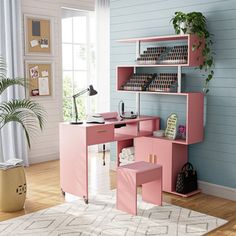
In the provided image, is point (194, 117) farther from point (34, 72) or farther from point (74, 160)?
point (34, 72)

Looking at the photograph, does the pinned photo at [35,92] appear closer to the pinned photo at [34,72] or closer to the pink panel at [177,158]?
the pinned photo at [34,72]

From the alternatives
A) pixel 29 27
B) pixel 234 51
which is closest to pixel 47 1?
pixel 29 27

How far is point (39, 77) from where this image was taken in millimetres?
5590

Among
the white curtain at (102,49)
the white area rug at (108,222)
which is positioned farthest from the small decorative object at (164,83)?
the white curtain at (102,49)

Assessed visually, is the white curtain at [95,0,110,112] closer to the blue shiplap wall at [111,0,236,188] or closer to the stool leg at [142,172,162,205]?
the blue shiplap wall at [111,0,236,188]

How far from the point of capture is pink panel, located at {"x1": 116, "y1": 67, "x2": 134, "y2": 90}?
4.78m

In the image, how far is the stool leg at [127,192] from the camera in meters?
3.66

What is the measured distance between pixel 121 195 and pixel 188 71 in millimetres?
1567

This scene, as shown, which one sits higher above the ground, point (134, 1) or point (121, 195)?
→ point (134, 1)

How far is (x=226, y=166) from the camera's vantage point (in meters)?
4.20

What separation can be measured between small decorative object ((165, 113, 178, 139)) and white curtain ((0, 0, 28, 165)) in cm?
204

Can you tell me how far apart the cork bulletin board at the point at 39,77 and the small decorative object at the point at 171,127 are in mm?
2030

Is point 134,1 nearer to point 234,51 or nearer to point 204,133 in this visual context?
point 234,51

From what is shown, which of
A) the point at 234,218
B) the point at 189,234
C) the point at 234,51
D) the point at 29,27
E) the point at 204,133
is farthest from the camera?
the point at 29,27
